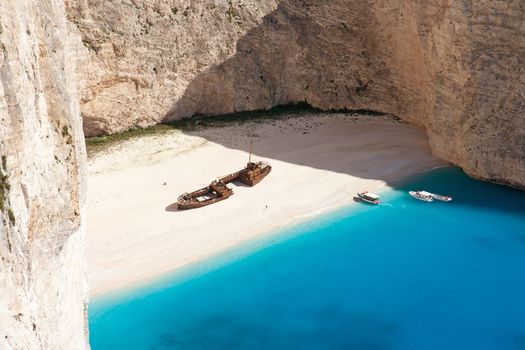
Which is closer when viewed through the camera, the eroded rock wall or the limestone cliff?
the limestone cliff

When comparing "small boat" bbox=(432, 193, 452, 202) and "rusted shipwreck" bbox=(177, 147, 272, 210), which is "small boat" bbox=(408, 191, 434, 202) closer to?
"small boat" bbox=(432, 193, 452, 202)

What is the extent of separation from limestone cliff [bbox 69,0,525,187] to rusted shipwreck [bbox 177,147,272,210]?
8.51m

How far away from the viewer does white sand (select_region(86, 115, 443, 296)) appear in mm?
25078

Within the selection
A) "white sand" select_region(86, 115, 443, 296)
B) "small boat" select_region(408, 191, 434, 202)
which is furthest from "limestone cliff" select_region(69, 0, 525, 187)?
"small boat" select_region(408, 191, 434, 202)

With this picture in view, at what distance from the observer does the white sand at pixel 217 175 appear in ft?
82.3


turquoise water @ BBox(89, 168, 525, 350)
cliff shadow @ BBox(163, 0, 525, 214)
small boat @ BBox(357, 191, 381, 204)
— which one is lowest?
turquoise water @ BBox(89, 168, 525, 350)

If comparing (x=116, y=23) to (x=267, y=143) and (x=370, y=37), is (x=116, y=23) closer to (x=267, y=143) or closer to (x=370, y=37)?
(x=267, y=143)

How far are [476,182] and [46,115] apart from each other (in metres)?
23.0

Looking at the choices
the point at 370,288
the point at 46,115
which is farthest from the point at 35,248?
the point at 370,288

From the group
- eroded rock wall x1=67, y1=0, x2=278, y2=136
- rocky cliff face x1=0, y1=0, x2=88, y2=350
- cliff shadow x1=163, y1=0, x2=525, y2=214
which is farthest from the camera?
cliff shadow x1=163, y1=0, x2=525, y2=214

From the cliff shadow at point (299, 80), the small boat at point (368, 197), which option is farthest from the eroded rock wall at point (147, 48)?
the small boat at point (368, 197)

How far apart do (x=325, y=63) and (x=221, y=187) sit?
13.6 metres

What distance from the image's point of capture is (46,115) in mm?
14742

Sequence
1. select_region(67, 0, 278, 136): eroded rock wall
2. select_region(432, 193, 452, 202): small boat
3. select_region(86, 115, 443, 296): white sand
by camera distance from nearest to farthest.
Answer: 1. select_region(86, 115, 443, 296): white sand
2. select_region(432, 193, 452, 202): small boat
3. select_region(67, 0, 278, 136): eroded rock wall
